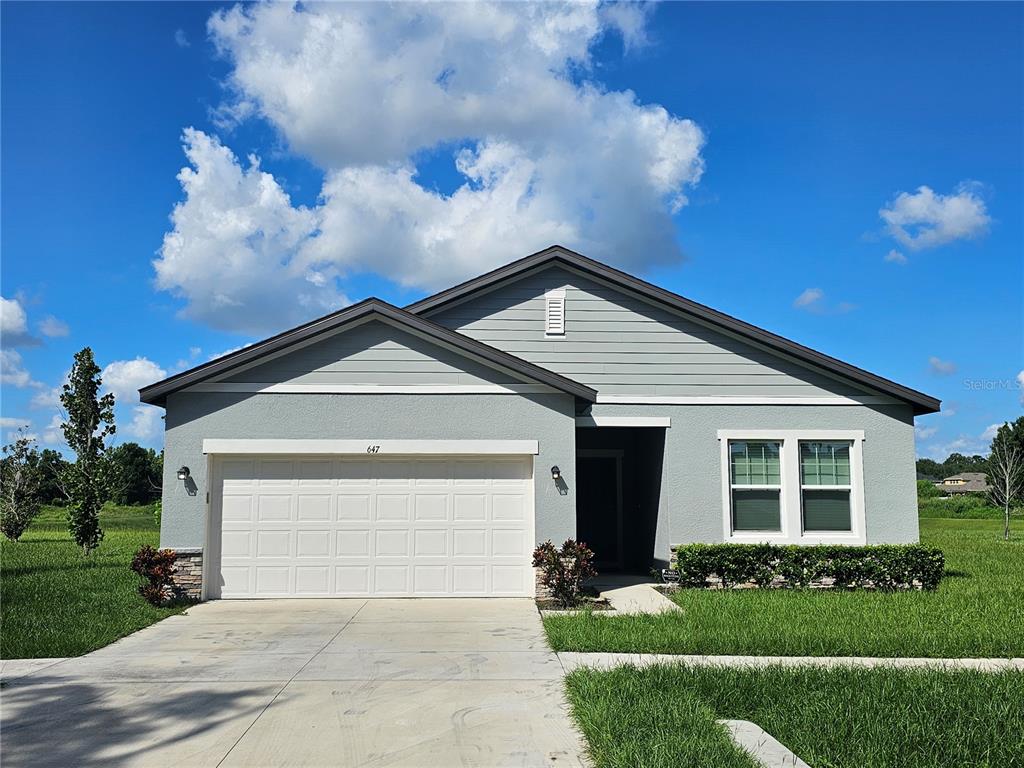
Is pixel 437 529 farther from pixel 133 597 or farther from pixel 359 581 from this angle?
pixel 133 597

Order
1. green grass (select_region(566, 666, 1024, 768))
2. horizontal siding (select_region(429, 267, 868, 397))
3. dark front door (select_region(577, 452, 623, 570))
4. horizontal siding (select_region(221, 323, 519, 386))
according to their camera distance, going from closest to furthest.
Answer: green grass (select_region(566, 666, 1024, 768)) < horizontal siding (select_region(221, 323, 519, 386)) < horizontal siding (select_region(429, 267, 868, 397)) < dark front door (select_region(577, 452, 623, 570))

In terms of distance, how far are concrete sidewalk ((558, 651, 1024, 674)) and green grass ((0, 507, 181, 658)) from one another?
567 centimetres

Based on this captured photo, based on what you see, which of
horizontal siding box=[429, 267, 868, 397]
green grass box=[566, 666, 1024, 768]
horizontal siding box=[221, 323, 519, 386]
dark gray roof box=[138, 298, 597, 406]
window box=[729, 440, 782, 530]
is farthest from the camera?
horizontal siding box=[429, 267, 868, 397]

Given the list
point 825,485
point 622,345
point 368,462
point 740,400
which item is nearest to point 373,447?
point 368,462

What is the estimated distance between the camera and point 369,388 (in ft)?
43.5

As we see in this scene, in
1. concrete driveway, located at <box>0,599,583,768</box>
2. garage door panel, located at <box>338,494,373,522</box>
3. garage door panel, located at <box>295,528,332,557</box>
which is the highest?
garage door panel, located at <box>338,494,373,522</box>

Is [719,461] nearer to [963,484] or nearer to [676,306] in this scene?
[676,306]

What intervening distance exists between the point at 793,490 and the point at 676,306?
4017mm

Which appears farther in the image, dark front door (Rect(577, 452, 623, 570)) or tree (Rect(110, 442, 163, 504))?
tree (Rect(110, 442, 163, 504))

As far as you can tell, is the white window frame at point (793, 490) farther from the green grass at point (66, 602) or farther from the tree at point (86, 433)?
the tree at point (86, 433)

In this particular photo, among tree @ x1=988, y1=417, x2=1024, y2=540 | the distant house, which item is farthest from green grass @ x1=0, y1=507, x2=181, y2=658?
the distant house

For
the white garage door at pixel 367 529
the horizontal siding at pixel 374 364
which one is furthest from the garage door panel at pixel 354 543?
the horizontal siding at pixel 374 364

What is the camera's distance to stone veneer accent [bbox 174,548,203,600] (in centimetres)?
1255

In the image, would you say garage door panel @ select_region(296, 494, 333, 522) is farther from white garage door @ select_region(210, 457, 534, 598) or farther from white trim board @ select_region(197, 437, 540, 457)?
white trim board @ select_region(197, 437, 540, 457)
